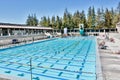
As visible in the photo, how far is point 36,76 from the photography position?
1009 cm

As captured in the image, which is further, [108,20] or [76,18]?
[76,18]

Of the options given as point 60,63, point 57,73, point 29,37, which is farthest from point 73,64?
point 29,37

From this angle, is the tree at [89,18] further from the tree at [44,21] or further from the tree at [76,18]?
the tree at [44,21]

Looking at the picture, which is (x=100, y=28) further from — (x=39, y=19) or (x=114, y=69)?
(x=114, y=69)

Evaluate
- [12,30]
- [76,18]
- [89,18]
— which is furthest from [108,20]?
[12,30]

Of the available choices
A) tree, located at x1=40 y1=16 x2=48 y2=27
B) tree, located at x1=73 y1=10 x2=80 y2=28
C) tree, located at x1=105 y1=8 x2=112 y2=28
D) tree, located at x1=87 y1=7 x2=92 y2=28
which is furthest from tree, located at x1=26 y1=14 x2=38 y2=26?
tree, located at x1=105 y1=8 x2=112 y2=28

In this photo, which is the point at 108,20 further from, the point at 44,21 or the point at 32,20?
the point at 32,20

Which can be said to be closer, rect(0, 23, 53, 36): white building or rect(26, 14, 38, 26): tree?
rect(0, 23, 53, 36): white building

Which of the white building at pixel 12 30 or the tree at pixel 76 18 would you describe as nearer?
the white building at pixel 12 30

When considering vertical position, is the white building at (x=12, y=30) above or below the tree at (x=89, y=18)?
below

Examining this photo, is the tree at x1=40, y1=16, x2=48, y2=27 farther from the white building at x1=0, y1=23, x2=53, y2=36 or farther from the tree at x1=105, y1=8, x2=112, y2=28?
the white building at x1=0, y1=23, x2=53, y2=36

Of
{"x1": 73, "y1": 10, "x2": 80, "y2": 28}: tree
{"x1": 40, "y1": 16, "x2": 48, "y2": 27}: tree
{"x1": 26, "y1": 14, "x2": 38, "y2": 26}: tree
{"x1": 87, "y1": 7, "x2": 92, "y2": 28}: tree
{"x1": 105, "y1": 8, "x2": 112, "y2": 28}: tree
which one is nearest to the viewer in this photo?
{"x1": 105, "y1": 8, "x2": 112, "y2": 28}: tree

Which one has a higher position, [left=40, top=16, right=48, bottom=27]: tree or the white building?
[left=40, top=16, right=48, bottom=27]: tree

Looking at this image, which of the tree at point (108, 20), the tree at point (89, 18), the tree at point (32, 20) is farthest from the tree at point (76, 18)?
the tree at point (32, 20)
